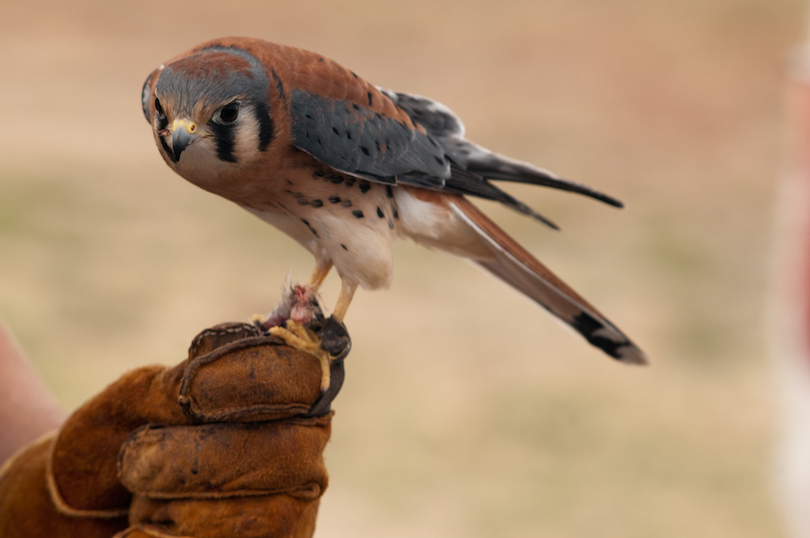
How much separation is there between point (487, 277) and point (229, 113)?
6.35 m

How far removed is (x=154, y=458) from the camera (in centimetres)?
145

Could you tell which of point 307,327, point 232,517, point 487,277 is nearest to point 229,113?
point 307,327

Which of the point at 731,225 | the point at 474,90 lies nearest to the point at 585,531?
the point at 731,225

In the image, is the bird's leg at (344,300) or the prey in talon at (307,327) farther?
the bird's leg at (344,300)

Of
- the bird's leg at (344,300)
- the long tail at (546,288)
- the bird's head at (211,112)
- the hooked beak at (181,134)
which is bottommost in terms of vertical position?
the bird's leg at (344,300)

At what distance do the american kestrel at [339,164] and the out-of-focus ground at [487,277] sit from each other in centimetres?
330

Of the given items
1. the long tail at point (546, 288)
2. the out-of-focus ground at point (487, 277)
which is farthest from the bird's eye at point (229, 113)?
the out-of-focus ground at point (487, 277)

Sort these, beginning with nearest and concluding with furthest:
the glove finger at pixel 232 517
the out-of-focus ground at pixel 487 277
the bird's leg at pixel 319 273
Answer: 1. the glove finger at pixel 232 517
2. the bird's leg at pixel 319 273
3. the out-of-focus ground at pixel 487 277

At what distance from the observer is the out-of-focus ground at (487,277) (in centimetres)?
537

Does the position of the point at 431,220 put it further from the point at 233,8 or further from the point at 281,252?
the point at 233,8

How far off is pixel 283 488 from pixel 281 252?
645cm

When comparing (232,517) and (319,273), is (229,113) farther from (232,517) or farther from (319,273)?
(232,517)

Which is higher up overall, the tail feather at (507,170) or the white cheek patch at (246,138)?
the tail feather at (507,170)

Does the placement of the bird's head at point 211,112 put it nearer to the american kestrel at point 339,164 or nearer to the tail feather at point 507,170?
the american kestrel at point 339,164
